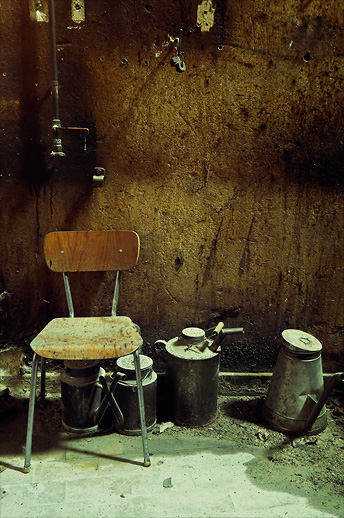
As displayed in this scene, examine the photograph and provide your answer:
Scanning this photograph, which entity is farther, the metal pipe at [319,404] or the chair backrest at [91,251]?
the chair backrest at [91,251]

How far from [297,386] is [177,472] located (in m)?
0.87

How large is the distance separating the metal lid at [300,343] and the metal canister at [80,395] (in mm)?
1161

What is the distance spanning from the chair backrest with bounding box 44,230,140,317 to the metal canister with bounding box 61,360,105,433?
328mm

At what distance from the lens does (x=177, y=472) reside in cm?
205

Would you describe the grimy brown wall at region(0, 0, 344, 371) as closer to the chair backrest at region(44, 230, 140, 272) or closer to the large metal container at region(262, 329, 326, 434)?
the chair backrest at region(44, 230, 140, 272)

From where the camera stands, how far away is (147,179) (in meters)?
2.51

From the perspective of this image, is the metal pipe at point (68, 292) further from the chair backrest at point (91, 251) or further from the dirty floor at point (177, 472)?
the dirty floor at point (177, 472)

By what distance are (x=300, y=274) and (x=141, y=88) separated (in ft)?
5.27

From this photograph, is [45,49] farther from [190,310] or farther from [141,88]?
[190,310]

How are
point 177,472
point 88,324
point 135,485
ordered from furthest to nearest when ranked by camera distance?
1. point 88,324
2. point 177,472
3. point 135,485

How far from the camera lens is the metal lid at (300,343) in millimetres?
2328

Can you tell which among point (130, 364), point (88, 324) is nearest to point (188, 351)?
point (130, 364)

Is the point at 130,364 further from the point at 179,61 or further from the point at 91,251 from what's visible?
the point at 179,61

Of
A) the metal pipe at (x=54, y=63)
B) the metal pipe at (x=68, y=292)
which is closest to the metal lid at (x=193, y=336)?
the metal pipe at (x=68, y=292)
